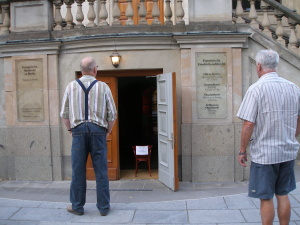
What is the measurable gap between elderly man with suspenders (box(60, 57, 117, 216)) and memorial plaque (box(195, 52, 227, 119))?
258 centimetres

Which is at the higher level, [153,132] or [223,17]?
[223,17]

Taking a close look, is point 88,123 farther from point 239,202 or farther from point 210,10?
point 210,10

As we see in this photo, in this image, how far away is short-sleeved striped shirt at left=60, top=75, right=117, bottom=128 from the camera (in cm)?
504

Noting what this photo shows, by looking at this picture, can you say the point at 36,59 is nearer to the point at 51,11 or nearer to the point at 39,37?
the point at 39,37

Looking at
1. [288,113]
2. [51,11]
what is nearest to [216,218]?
[288,113]

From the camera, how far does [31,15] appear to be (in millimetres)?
7629

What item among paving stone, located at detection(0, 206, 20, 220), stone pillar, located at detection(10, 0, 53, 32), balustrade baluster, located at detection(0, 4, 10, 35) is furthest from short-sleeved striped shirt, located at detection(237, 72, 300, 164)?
balustrade baluster, located at detection(0, 4, 10, 35)

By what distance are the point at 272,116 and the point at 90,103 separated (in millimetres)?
2447

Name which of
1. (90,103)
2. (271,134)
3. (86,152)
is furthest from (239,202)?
(90,103)

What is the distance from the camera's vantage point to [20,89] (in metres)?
7.67

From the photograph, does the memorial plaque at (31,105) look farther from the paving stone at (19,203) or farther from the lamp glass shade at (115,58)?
the paving stone at (19,203)

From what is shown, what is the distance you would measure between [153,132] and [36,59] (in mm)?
7291

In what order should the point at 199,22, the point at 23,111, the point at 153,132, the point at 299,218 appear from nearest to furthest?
the point at 299,218, the point at 199,22, the point at 23,111, the point at 153,132

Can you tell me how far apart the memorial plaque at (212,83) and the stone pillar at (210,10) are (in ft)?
2.31
